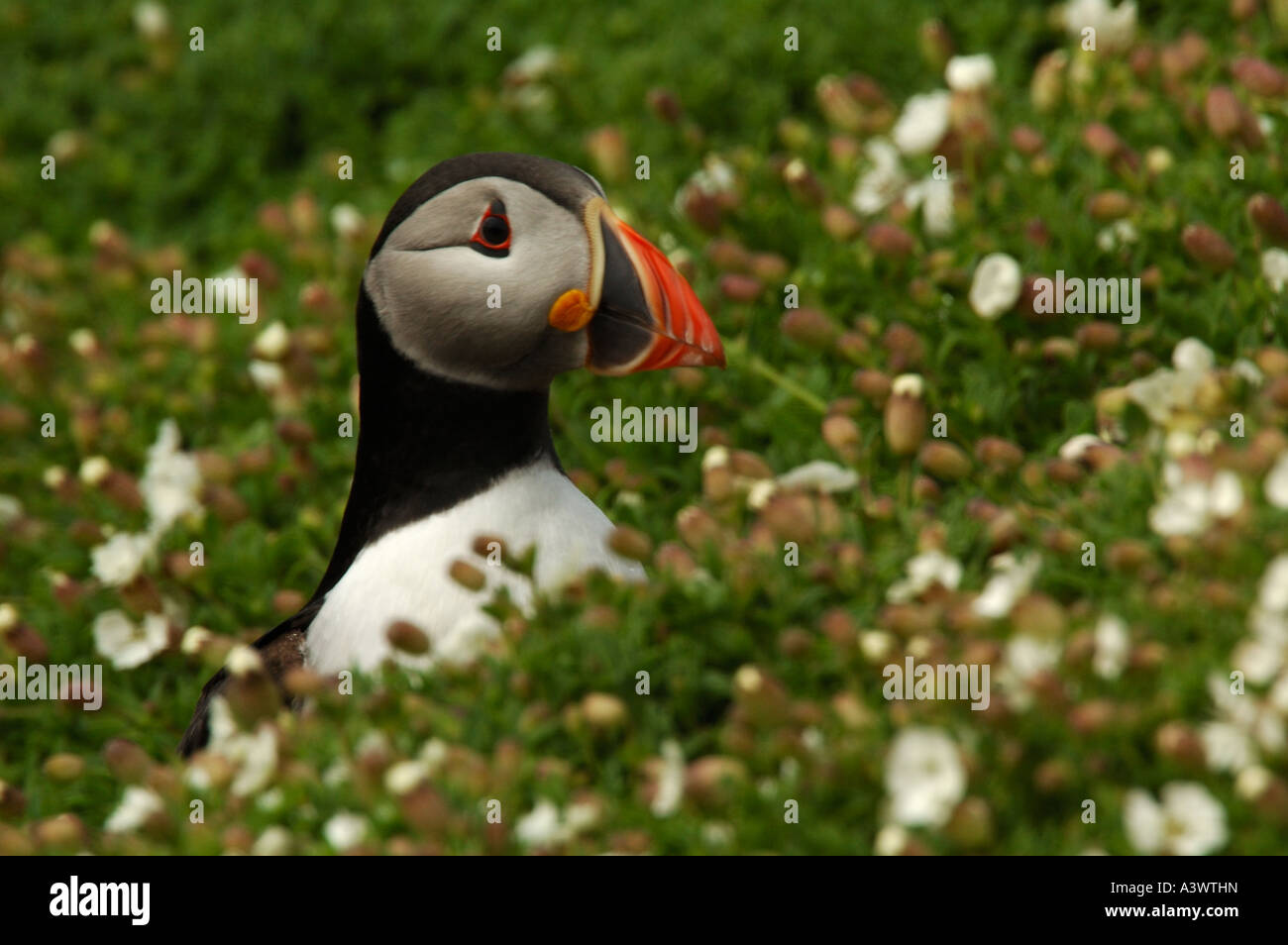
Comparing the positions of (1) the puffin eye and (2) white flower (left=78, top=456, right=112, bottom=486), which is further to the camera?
(2) white flower (left=78, top=456, right=112, bottom=486)

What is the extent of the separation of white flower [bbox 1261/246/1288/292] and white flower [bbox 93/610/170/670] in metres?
3.10

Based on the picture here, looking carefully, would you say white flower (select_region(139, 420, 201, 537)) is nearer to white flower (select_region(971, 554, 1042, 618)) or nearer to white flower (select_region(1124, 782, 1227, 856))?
white flower (select_region(971, 554, 1042, 618))

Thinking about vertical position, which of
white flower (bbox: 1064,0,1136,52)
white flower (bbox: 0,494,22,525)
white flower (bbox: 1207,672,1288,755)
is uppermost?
white flower (bbox: 1064,0,1136,52)

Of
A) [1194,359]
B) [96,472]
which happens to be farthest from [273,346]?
[1194,359]

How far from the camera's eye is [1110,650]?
2.96 m

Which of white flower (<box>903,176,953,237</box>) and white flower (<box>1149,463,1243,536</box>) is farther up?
white flower (<box>903,176,953,237</box>)

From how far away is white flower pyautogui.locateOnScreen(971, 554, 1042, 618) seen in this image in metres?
3.15

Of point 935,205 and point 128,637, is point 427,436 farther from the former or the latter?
point 935,205

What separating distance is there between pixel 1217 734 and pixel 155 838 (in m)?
1.97

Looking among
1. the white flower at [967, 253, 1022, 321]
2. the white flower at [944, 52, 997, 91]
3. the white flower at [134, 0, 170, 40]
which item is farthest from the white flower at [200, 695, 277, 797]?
the white flower at [134, 0, 170, 40]

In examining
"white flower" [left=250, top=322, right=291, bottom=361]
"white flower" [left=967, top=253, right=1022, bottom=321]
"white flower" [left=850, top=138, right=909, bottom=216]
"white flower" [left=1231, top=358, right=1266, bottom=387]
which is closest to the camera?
"white flower" [left=1231, top=358, right=1266, bottom=387]

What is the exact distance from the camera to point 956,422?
4.47 m
